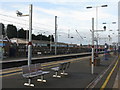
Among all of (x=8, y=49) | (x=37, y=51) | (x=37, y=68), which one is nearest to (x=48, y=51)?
(x=37, y=51)

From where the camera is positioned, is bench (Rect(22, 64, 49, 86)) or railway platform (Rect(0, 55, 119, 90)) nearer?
bench (Rect(22, 64, 49, 86))

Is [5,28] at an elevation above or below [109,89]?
above

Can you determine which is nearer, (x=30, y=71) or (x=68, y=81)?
(x=30, y=71)

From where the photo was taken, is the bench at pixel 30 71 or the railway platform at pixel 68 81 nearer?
the bench at pixel 30 71

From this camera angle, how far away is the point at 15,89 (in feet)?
24.8

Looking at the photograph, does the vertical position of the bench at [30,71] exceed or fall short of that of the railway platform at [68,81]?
it exceeds it

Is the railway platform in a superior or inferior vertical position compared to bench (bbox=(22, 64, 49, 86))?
inferior

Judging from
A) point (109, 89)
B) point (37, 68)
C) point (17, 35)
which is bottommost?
point (109, 89)

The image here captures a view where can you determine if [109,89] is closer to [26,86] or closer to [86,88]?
[86,88]

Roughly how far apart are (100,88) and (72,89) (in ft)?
4.40

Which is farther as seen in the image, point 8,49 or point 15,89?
point 8,49

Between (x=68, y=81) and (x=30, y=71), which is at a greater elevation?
(x=30, y=71)

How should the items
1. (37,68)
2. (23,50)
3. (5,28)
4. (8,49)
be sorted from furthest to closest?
(5,28) → (23,50) → (8,49) → (37,68)

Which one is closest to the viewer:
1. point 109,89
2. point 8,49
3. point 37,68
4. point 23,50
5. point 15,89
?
point 15,89
